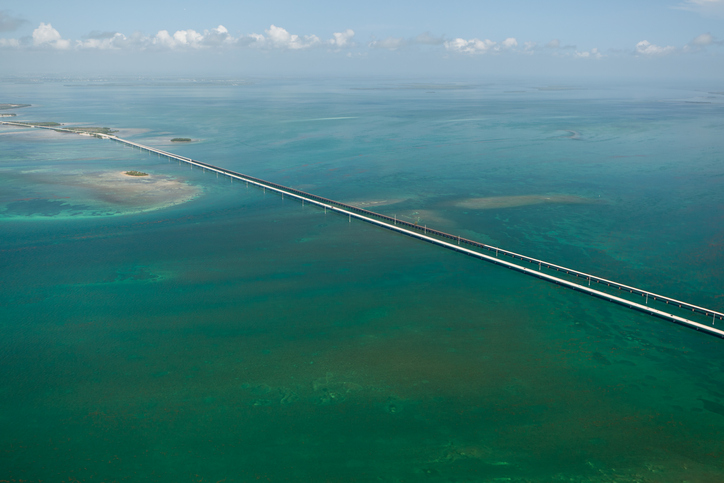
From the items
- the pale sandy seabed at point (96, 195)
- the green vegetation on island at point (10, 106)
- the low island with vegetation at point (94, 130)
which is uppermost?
the green vegetation on island at point (10, 106)

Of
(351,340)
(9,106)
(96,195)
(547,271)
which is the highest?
(9,106)

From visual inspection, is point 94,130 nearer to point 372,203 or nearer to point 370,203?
point 370,203

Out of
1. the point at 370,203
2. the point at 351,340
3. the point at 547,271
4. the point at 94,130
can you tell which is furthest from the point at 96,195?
the point at 94,130

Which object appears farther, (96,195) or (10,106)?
(10,106)

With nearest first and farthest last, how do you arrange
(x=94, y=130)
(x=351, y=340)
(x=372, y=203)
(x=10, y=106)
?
(x=351, y=340) → (x=372, y=203) → (x=94, y=130) → (x=10, y=106)

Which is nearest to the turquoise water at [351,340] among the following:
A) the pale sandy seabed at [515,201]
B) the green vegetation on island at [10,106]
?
the pale sandy seabed at [515,201]

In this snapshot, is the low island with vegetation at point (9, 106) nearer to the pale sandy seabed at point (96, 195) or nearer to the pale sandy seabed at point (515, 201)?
the pale sandy seabed at point (96, 195)

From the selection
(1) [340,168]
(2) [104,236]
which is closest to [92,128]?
(1) [340,168]
